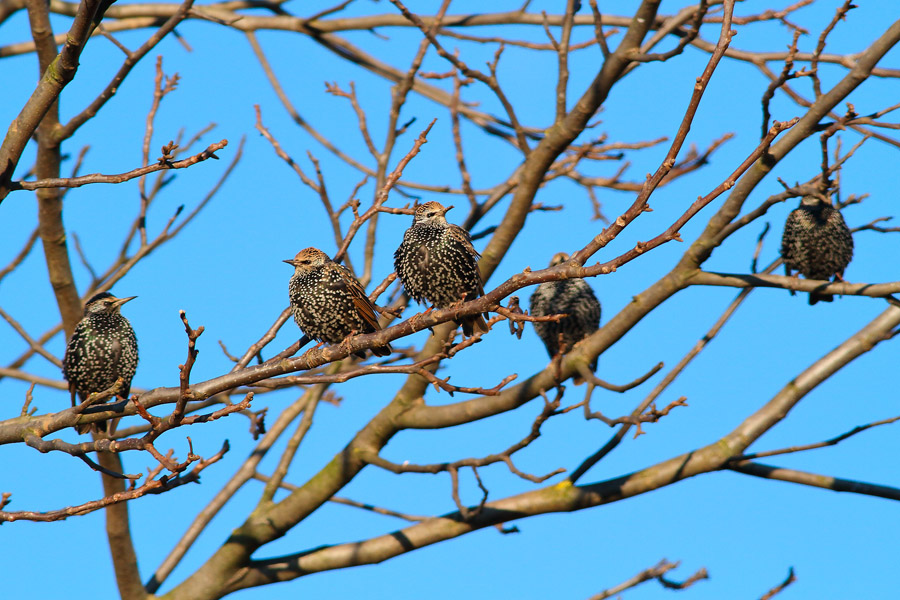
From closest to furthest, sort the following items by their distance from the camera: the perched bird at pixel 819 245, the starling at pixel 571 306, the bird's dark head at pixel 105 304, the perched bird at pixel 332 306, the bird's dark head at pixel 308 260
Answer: the perched bird at pixel 332 306, the bird's dark head at pixel 308 260, the bird's dark head at pixel 105 304, the perched bird at pixel 819 245, the starling at pixel 571 306

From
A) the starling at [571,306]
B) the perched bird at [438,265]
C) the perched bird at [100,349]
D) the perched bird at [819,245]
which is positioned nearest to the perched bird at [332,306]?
the perched bird at [438,265]

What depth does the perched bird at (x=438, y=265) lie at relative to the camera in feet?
17.6

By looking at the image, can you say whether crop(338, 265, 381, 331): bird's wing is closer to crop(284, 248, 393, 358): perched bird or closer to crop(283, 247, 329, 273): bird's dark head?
crop(284, 248, 393, 358): perched bird

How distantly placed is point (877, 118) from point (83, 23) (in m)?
4.38

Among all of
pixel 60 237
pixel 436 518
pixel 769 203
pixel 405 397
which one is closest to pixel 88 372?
pixel 60 237

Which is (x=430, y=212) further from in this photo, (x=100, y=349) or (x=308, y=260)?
(x=100, y=349)

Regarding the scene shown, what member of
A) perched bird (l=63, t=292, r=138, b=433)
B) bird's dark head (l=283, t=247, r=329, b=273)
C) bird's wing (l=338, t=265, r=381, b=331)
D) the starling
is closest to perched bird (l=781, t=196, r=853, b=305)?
the starling

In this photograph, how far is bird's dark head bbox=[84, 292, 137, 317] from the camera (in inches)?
228

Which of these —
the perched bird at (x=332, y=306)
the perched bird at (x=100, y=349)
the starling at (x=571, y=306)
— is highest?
the starling at (x=571, y=306)

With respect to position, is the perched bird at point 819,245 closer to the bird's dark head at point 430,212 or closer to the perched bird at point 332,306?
the bird's dark head at point 430,212

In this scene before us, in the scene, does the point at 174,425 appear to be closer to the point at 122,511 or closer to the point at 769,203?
the point at 122,511

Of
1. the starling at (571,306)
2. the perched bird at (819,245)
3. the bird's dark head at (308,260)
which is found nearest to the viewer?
the bird's dark head at (308,260)

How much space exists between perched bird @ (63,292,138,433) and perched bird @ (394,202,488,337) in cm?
189

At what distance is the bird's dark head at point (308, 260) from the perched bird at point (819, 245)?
402 cm
